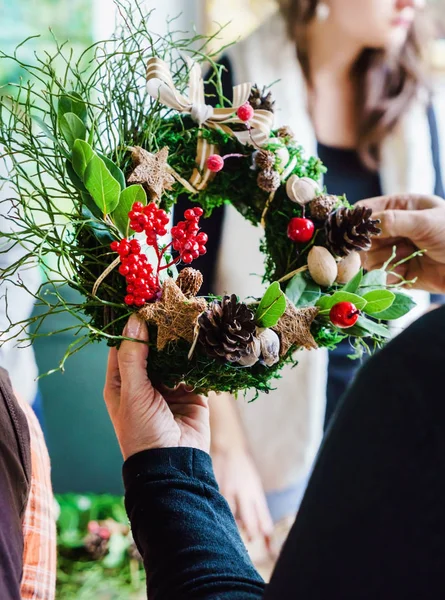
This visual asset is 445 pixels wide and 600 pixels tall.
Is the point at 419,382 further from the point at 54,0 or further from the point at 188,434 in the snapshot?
the point at 54,0

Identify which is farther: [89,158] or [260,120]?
[260,120]

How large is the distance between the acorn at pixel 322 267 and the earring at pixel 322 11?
0.98m

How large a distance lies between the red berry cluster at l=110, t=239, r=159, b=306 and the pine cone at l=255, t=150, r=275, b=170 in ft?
0.74

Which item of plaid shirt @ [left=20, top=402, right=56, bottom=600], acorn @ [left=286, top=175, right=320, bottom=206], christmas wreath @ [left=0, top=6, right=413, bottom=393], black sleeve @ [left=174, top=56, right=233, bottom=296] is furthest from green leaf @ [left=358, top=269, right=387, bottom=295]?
black sleeve @ [left=174, top=56, right=233, bottom=296]

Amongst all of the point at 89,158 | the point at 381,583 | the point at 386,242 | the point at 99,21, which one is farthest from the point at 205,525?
the point at 99,21

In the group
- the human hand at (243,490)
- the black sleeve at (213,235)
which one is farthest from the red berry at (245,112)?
the human hand at (243,490)

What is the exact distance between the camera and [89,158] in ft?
1.87

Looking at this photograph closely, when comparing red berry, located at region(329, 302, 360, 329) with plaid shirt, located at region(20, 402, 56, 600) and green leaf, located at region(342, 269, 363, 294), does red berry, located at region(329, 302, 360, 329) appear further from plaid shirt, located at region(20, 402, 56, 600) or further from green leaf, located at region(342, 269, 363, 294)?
plaid shirt, located at region(20, 402, 56, 600)

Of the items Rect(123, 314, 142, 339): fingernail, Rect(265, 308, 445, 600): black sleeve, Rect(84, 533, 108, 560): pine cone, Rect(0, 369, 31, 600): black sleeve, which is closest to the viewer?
Rect(265, 308, 445, 600): black sleeve

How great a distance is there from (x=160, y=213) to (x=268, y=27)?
42.3 inches

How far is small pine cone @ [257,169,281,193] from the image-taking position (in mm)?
725

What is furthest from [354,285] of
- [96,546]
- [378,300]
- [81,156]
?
[96,546]

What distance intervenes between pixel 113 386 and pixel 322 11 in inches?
46.6

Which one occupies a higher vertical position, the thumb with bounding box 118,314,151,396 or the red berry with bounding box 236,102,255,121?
the red berry with bounding box 236,102,255,121
